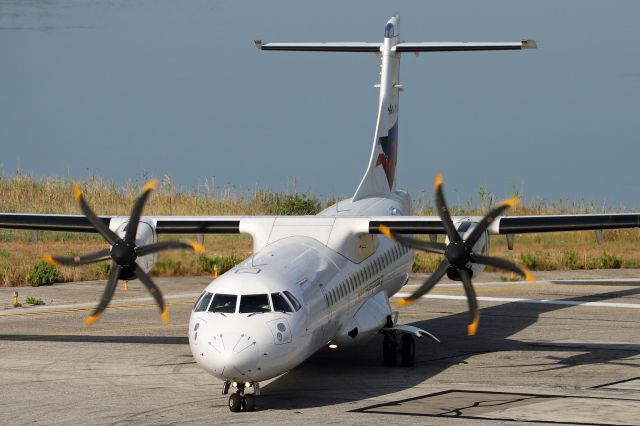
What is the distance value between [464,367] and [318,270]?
4552 mm

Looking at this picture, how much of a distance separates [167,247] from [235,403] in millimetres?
5707

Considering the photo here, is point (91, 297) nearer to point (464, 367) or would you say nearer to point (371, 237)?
point (371, 237)

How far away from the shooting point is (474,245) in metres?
25.1

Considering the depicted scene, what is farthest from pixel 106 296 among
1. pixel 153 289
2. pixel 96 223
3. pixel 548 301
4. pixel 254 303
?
pixel 548 301

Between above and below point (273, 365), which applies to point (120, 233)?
above

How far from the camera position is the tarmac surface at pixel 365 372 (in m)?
20.8

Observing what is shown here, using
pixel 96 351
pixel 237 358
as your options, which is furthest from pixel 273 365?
pixel 96 351

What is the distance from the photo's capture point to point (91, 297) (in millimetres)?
38719

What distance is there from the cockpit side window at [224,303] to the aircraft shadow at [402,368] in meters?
2.02

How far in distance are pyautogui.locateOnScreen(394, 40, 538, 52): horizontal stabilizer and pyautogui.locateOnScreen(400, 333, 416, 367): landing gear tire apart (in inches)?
388

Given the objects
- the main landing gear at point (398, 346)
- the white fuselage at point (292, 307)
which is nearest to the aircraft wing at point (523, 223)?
the white fuselage at point (292, 307)

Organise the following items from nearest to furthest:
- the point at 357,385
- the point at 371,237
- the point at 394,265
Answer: the point at 357,385
the point at 371,237
the point at 394,265

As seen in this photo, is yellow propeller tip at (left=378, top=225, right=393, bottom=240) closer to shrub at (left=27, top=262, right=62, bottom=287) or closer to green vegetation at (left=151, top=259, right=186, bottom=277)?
green vegetation at (left=151, top=259, right=186, bottom=277)

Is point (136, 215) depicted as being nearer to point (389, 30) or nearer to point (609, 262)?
point (389, 30)
